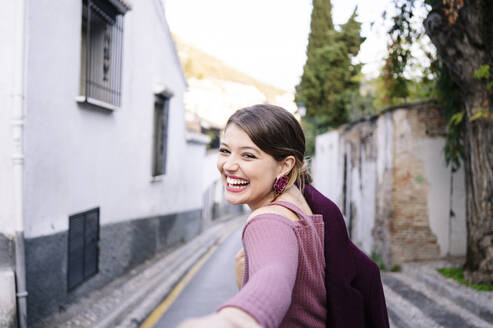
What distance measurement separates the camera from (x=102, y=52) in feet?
24.7

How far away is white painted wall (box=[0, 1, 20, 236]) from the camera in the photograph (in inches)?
188

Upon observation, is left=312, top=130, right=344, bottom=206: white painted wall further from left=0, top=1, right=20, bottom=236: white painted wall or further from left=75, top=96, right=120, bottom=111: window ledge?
left=0, top=1, right=20, bottom=236: white painted wall

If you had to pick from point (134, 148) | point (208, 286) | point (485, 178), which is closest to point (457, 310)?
point (485, 178)

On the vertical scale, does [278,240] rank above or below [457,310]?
above

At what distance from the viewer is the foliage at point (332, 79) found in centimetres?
2108

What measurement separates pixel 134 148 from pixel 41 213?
401 centimetres

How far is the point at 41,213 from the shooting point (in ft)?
17.5

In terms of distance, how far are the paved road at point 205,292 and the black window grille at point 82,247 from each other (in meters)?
1.36

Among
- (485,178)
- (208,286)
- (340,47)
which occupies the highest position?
(340,47)

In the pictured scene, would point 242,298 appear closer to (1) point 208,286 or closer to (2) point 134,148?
(1) point 208,286

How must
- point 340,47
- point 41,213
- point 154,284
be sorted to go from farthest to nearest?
1. point 340,47
2. point 154,284
3. point 41,213

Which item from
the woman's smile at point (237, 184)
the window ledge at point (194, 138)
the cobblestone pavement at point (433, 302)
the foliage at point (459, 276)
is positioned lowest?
the cobblestone pavement at point (433, 302)

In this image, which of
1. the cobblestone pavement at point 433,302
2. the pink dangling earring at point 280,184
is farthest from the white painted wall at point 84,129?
the cobblestone pavement at point 433,302

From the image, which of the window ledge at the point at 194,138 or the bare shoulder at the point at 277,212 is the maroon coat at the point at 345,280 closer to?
the bare shoulder at the point at 277,212
